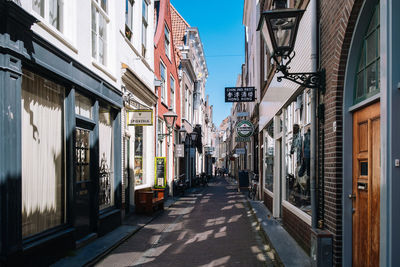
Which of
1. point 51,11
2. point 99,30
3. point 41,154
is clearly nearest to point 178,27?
point 99,30

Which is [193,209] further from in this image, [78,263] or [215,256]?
[78,263]

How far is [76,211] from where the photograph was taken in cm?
659

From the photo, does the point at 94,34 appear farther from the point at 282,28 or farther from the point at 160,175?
the point at 160,175

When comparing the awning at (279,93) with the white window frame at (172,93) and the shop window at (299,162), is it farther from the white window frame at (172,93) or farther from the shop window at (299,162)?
the white window frame at (172,93)

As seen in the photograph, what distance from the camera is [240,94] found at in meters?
16.1

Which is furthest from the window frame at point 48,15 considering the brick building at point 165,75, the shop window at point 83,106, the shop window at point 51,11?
Answer: the brick building at point 165,75

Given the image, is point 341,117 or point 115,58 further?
point 115,58

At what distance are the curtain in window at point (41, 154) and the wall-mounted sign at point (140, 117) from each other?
3.54 meters

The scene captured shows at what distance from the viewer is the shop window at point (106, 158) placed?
8133 mm

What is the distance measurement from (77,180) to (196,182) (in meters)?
20.3

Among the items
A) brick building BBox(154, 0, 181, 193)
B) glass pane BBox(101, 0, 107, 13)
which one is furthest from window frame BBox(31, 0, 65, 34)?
brick building BBox(154, 0, 181, 193)

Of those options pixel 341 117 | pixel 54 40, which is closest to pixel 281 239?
pixel 341 117

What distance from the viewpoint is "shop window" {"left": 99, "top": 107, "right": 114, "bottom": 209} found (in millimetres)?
8133

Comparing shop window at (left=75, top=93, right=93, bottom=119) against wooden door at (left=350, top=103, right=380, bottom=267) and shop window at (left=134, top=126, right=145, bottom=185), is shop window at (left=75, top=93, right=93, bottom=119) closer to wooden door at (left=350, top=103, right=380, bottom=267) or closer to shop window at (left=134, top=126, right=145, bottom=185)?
shop window at (left=134, top=126, right=145, bottom=185)
